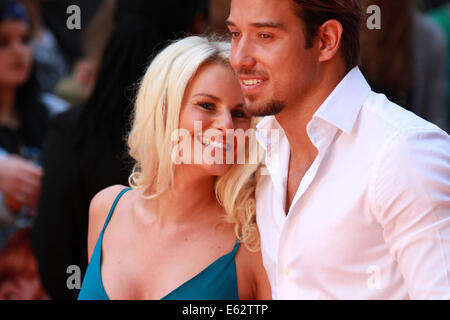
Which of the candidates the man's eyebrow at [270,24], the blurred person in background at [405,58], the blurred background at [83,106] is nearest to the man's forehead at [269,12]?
the man's eyebrow at [270,24]

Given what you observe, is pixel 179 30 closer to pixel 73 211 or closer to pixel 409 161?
pixel 73 211

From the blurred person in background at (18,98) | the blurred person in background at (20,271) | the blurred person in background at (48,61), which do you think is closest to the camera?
the blurred person in background at (20,271)

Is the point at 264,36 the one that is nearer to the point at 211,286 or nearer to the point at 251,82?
the point at 251,82

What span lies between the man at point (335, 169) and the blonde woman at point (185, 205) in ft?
0.48

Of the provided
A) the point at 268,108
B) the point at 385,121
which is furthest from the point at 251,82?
the point at 385,121

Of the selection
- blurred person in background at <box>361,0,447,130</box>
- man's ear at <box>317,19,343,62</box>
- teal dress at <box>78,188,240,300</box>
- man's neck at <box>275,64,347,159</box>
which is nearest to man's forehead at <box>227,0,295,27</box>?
man's ear at <box>317,19,343,62</box>

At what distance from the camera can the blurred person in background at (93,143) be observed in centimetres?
296

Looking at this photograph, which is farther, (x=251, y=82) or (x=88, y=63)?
(x=88, y=63)

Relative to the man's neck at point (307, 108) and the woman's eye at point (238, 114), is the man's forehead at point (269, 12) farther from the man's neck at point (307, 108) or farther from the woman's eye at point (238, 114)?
the woman's eye at point (238, 114)

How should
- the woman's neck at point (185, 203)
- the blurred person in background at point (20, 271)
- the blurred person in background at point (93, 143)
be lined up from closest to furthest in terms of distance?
the woman's neck at point (185, 203) < the blurred person in background at point (93, 143) < the blurred person in background at point (20, 271)

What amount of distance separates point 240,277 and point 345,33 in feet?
2.98

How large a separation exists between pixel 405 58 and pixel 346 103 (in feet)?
6.76

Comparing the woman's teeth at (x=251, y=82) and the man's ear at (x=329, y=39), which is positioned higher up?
the man's ear at (x=329, y=39)

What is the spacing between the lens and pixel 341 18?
216 centimetres
